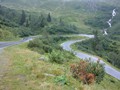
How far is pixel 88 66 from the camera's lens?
19578mm

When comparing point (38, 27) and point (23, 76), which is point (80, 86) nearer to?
point (23, 76)

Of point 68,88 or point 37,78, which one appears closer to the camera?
point 68,88

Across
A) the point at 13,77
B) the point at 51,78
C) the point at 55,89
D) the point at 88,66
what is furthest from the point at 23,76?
the point at 88,66

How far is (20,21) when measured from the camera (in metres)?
164

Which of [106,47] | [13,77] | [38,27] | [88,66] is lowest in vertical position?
[106,47]

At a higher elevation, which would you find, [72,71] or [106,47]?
[72,71]

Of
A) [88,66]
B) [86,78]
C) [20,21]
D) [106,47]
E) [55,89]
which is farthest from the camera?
[20,21]

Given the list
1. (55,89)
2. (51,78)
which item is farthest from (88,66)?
(55,89)

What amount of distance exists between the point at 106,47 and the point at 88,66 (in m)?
131

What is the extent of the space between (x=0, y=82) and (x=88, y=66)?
8250 millimetres

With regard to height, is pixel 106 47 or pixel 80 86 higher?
pixel 80 86

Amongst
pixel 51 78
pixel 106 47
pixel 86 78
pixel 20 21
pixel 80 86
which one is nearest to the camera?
pixel 80 86

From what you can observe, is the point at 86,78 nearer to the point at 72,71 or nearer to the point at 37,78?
the point at 72,71

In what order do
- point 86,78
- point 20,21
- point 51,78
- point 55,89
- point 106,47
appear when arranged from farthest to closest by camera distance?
point 20,21
point 106,47
point 86,78
point 51,78
point 55,89
